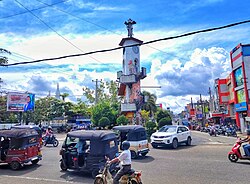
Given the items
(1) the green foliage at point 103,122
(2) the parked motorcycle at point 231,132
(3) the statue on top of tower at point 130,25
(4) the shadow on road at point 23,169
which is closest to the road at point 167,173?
(4) the shadow on road at point 23,169

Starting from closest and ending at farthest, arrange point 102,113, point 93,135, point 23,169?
point 93,135 → point 23,169 → point 102,113

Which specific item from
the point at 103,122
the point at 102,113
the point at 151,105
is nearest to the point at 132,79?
the point at 102,113

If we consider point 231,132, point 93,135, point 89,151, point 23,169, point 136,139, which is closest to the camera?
point 89,151

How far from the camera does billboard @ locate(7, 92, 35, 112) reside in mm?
35531

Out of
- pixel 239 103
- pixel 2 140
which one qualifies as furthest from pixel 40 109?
pixel 2 140

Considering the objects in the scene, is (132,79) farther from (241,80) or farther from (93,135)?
(93,135)

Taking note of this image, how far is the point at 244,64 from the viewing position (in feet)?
102

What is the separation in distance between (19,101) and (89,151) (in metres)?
31.0

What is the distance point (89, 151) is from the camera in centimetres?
905

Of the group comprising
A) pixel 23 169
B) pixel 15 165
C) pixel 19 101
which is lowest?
pixel 23 169

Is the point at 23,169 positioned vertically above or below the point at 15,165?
below

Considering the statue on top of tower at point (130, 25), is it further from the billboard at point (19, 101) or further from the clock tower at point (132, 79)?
the billboard at point (19, 101)

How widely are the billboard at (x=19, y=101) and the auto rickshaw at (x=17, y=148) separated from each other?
26672mm

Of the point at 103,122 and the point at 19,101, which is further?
the point at 19,101
